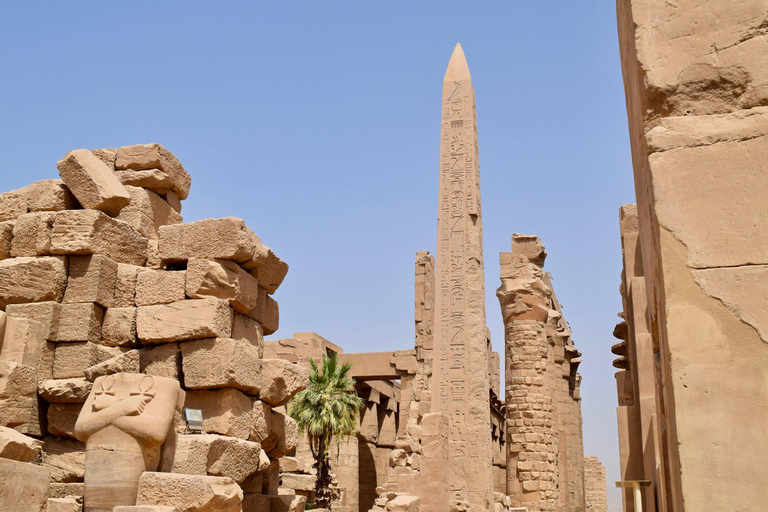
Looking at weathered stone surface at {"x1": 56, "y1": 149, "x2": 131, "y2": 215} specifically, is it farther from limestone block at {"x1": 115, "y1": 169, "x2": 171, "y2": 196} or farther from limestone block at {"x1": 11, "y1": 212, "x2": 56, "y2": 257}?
limestone block at {"x1": 115, "y1": 169, "x2": 171, "y2": 196}

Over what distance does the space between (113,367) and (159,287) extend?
0.78 meters

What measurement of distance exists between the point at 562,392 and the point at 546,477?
158 inches

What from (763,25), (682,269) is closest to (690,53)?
(763,25)

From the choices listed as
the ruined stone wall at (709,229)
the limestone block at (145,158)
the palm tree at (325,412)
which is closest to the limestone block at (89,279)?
the limestone block at (145,158)

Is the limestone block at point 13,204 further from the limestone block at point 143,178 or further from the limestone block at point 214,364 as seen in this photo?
the limestone block at point 214,364

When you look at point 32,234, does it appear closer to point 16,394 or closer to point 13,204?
point 13,204

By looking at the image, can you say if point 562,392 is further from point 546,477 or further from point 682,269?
point 682,269

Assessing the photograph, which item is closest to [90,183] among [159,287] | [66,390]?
[159,287]

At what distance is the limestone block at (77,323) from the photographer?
5527 mm

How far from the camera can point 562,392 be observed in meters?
16.9

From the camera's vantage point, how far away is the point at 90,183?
5750 millimetres

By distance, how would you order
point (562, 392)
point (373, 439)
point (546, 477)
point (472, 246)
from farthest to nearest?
point (373, 439), point (562, 392), point (546, 477), point (472, 246)

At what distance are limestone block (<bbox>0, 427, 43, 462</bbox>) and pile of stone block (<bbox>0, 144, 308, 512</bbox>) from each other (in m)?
0.54

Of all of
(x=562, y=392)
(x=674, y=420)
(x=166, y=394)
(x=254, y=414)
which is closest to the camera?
(x=674, y=420)
